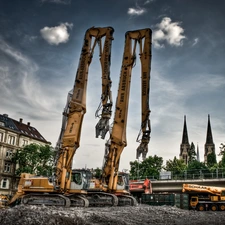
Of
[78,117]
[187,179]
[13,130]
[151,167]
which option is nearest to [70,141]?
[78,117]

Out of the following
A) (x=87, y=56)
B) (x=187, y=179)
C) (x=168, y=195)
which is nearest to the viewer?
(x=87, y=56)

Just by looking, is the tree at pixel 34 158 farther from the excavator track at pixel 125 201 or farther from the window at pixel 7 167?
the excavator track at pixel 125 201

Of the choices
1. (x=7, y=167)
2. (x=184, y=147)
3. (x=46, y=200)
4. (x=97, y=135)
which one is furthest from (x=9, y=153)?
(x=184, y=147)

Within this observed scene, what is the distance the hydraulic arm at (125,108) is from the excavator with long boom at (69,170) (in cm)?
134

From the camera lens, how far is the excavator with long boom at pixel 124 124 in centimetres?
2250

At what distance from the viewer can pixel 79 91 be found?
2183 cm

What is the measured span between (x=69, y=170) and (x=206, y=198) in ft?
54.9

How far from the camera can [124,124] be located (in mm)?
23234

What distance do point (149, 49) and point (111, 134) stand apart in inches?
291

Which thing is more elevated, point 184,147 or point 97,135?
point 184,147

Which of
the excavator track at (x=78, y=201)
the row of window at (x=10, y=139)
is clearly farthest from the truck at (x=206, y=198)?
the row of window at (x=10, y=139)

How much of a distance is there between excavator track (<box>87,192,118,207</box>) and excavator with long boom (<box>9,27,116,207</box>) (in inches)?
6.5

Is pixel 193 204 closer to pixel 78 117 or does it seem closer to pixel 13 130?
pixel 78 117

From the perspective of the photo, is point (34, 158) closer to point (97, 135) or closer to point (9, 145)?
point (9, 145)
